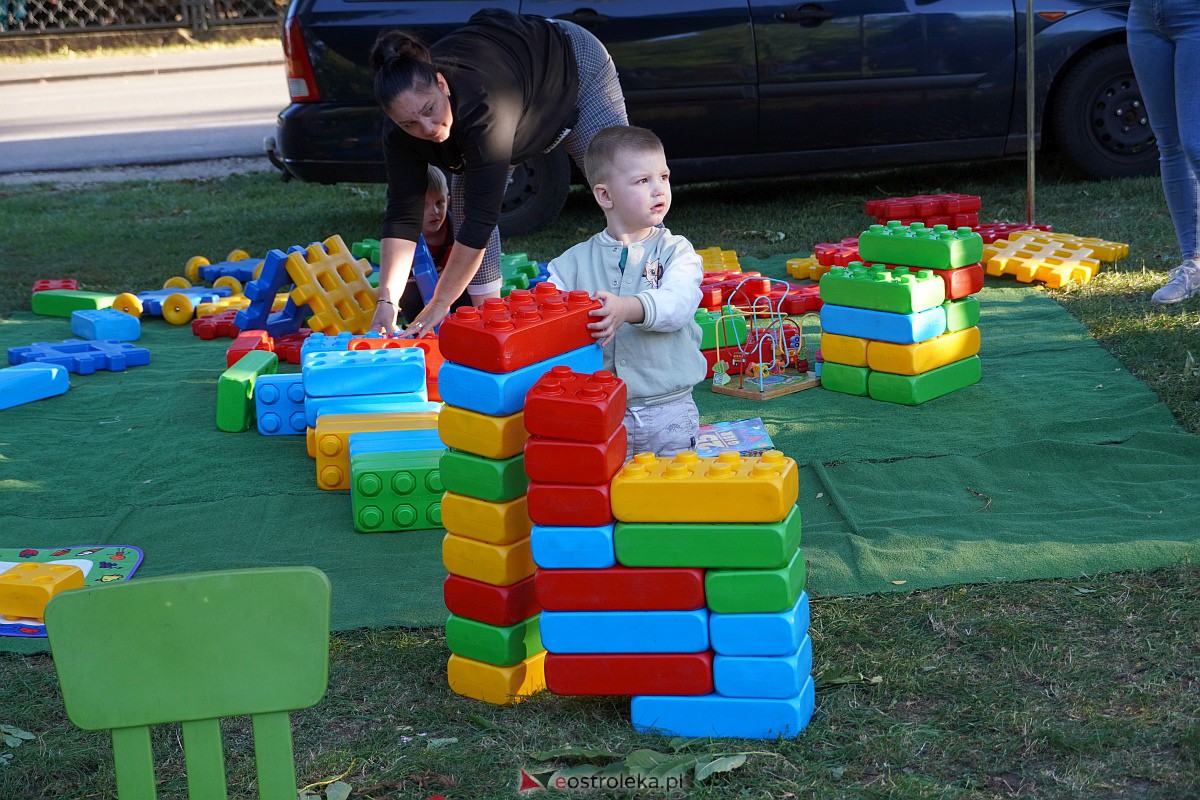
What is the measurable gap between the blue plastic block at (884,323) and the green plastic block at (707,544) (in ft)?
7.38

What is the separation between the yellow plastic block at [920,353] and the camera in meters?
4.65

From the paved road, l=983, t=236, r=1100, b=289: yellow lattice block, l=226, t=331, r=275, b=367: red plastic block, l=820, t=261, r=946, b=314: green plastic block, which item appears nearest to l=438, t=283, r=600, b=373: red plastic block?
l=820, t=261, r=946, b=314: green plastic block

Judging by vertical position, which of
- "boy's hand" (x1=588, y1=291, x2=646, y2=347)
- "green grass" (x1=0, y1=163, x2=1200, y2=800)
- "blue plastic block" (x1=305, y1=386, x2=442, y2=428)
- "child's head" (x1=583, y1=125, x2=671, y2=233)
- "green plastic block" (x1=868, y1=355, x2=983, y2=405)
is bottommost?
"green grass" (x1=0, y1=163, x2=1200, y2=800)

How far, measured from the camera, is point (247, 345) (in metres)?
5.40

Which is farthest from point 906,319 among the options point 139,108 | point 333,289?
point 139,108

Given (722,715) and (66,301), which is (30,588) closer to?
(722,715)

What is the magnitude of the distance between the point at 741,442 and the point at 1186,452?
1.43 m

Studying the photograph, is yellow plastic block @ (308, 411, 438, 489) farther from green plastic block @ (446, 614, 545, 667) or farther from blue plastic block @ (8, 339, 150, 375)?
blue plastic block @ (8, 339, 150, 375)

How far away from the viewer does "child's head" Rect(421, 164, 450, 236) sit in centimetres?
557

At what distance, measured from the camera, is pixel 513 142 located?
4480 mm

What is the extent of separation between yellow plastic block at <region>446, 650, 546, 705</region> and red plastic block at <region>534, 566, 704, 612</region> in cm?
22

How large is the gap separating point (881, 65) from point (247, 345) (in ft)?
14.1

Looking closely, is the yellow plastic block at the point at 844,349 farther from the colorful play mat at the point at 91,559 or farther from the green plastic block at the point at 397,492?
the colorful play mat at the point at 91,559

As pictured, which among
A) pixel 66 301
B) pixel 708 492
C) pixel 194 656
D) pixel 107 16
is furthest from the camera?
pixel 107 16
